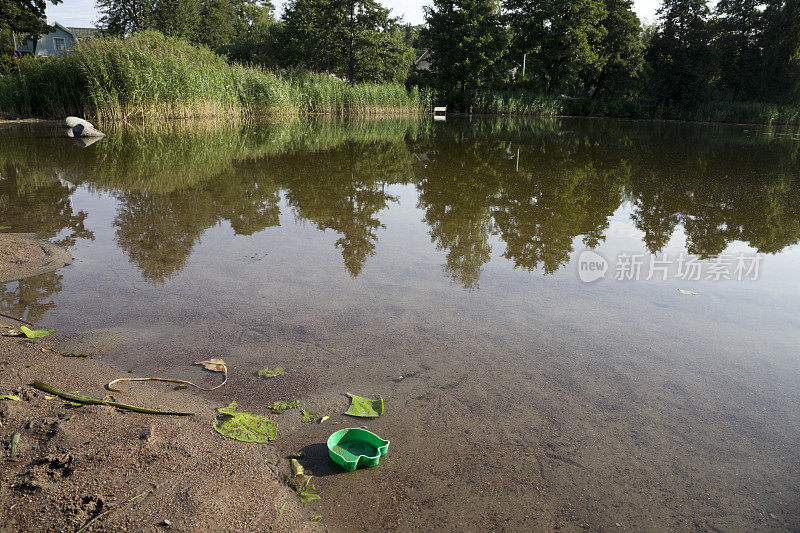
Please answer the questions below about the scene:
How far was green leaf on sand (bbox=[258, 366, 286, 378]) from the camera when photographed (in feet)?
7.97

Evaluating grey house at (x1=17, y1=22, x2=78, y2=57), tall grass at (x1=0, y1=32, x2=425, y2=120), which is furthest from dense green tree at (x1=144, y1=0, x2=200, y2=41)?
tall grass at (x1=0, y1=32, x2=425, y2=120)

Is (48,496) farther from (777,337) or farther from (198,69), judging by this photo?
(198,69)

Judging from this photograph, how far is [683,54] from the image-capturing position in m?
33.6

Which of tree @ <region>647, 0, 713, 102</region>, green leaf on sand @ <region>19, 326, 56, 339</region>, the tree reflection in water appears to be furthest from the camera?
tree @ <region>647, 0, 713, 102</region>

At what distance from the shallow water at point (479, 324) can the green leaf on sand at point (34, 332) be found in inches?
4.7

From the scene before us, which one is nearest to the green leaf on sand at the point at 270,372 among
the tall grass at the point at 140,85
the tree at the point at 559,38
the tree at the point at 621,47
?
the tall grass at the point at 140,85

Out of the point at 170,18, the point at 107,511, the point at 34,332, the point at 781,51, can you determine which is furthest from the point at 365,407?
the point at 170,18

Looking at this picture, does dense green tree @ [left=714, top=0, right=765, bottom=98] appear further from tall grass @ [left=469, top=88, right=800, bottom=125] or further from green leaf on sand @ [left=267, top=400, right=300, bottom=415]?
green leaf on sand @ [left=267, top=400, right=300, bottom=415]

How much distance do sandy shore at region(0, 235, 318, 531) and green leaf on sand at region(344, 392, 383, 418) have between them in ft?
1.25

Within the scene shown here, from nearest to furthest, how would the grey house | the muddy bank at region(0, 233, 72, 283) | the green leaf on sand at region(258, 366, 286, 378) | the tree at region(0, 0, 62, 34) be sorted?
the green leaf on sand at region(258, 366, 286, 378)
the muddy bank at region(0, 233, 72, 283)
the tree at region(0, 0, 62, 34)
the grey house

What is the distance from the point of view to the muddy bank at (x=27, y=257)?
351 cm

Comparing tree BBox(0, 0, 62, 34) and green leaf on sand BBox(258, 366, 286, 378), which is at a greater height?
tree BBox(0, 0, 62, 34)

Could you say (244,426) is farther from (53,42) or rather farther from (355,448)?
(53,42)

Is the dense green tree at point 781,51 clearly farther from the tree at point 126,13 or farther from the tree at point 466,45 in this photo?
the tree at point 126,13
